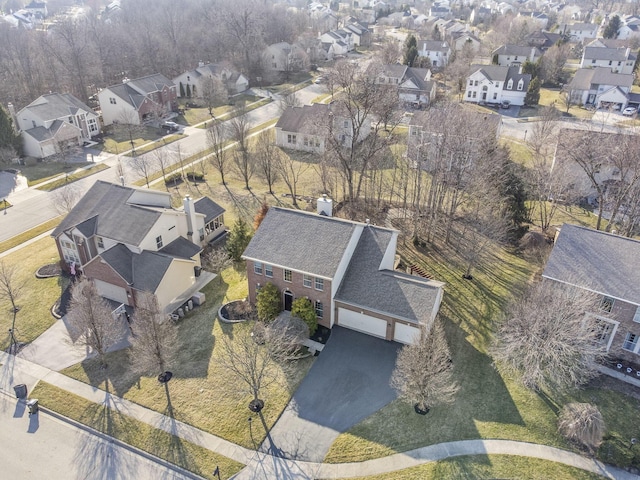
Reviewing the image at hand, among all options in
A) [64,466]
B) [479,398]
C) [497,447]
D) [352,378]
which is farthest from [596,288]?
[64,466]

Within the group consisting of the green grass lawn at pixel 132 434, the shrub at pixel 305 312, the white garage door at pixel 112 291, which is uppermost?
the shrub at pixel 305 312

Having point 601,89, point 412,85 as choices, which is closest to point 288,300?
point 412,85

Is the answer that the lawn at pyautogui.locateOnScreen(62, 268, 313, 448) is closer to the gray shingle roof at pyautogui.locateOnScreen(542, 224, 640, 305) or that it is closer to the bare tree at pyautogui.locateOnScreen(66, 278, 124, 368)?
the bare tree at pyautogui.locateOnScreen(66, 278, 124, 368)

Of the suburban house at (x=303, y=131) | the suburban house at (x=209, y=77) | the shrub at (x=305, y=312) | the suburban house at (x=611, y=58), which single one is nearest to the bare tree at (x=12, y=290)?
the shrub at (x=305, y=312)

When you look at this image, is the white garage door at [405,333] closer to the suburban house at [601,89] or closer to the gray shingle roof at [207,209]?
the gray shingle roof at [207,209]

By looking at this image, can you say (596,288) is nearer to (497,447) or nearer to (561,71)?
(497,447)

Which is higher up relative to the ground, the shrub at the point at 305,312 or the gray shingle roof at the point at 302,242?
the gray shingle roof at the point at 302,242
